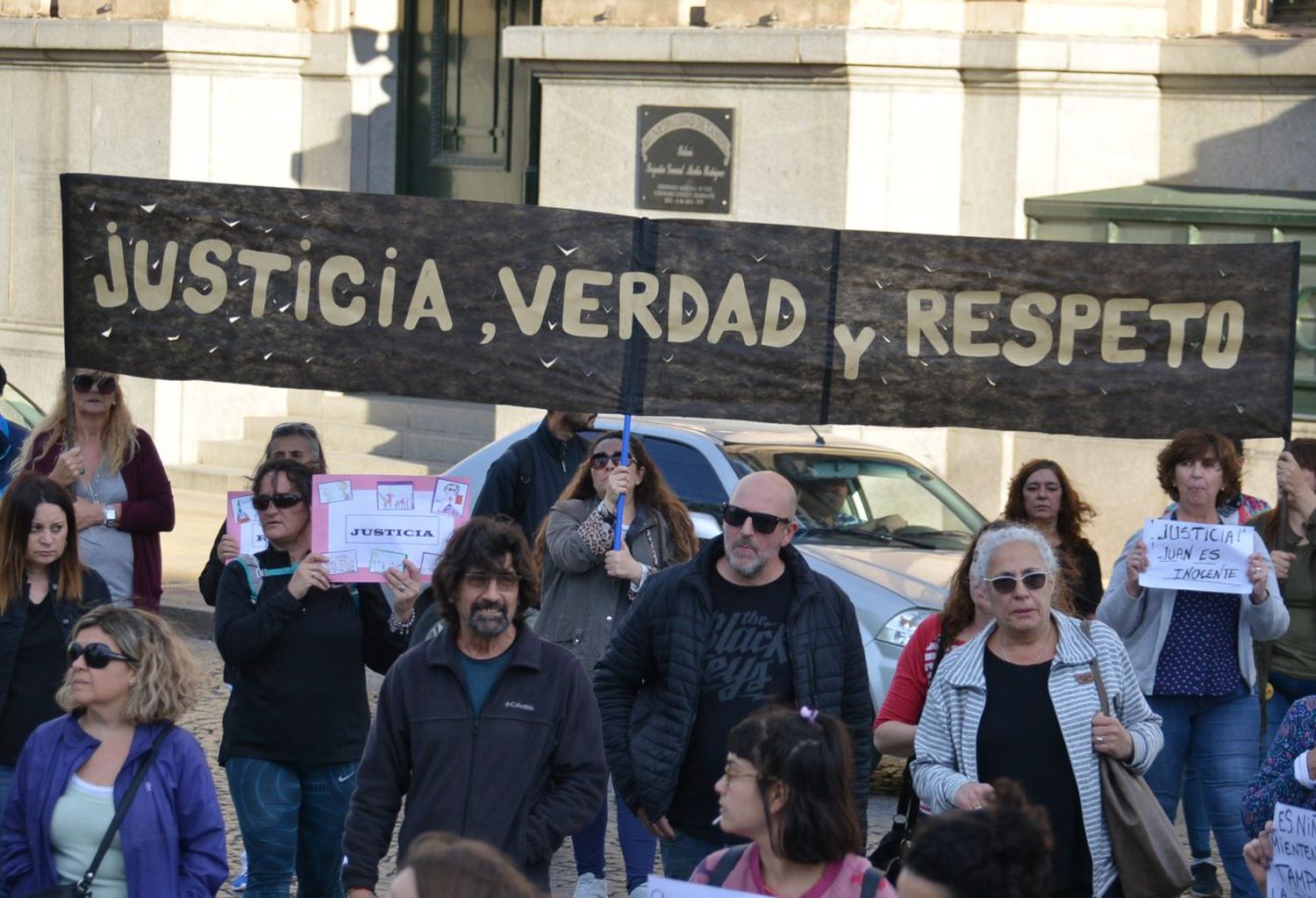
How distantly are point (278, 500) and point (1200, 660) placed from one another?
3352 mm

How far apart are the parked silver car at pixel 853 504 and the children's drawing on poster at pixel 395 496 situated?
3.02 metres

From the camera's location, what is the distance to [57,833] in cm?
555

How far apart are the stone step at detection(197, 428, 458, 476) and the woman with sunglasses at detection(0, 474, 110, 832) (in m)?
10.1

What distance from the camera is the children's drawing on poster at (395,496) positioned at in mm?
7094

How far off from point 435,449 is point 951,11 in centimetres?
549

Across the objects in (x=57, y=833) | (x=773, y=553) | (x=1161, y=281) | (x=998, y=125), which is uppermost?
(x=998, y=125)

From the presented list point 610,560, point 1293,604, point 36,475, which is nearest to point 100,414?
point 36,475

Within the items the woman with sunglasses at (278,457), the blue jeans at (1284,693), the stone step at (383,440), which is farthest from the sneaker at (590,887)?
the stone step at (383,440)

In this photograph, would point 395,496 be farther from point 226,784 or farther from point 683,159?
point 683,159

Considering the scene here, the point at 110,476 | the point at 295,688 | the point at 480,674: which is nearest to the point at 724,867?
the point at 480,674

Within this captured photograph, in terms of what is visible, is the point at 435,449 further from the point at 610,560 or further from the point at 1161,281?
the point at 1161,281

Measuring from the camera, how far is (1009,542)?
19.4 feet

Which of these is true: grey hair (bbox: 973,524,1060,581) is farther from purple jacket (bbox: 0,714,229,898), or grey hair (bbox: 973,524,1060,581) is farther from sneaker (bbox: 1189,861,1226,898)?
sneaker (bbox: 1189,861,1226,898)

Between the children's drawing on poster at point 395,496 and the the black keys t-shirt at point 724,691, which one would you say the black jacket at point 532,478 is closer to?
the children's drawing on poster at point 395,496
